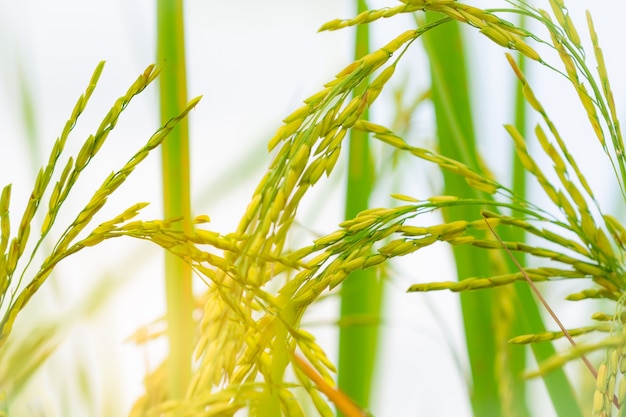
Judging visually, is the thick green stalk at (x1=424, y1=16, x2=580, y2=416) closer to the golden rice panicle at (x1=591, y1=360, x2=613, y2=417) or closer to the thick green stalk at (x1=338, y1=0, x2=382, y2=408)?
the thick green stalk at (x1=338, y1=0, x2=382, y2=408)

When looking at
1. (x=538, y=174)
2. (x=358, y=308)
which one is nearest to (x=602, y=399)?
(x=538, y=174)

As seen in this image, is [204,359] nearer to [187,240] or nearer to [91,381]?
[187,240]

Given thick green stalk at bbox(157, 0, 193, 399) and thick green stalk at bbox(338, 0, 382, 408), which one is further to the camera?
thick green stalk at bbox(338, 0, 382, 408)

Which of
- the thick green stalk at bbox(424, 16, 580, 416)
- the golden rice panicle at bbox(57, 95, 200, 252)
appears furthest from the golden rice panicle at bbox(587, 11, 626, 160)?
the golden rice panicle at bbox(57, 95, 200, 252)

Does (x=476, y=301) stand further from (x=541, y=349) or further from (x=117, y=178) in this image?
(x=117, y=178)

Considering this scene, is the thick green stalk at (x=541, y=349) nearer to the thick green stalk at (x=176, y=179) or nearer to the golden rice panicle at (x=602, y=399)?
the golden rice panicle at (x=602, y=399)

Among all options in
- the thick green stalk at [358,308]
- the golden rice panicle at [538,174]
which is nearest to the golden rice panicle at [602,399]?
the golden rice panicle at [538,174]
